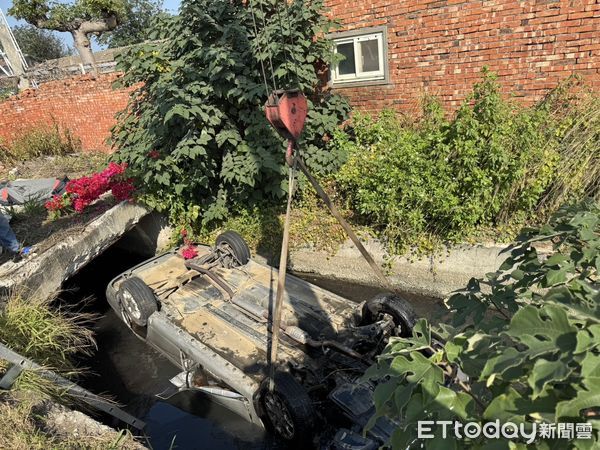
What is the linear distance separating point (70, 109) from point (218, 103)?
839 centimetres

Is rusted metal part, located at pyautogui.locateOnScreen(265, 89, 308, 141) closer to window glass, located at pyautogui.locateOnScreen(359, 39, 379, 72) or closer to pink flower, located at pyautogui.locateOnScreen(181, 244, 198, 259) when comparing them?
pink flower, located at pyautogui.locateOnScreen(181, 244, 198, 259)

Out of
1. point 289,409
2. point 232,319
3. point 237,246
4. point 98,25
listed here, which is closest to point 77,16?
point 98,25

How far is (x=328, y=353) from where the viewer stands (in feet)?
13.7

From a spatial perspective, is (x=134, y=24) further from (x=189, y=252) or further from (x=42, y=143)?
(x=189, y=252)

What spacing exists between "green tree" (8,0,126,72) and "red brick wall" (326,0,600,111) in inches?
537

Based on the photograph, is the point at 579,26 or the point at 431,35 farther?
the point at 431,35

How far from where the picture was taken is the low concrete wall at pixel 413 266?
223 inches

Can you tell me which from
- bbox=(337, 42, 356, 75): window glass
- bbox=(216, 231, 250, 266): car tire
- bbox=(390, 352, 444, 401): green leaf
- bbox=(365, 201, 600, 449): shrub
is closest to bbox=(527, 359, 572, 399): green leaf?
bbox=(365, 201, 600, 449): shrub

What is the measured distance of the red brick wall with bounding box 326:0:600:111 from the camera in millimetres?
5652

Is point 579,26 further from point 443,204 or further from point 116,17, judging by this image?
point 116,17

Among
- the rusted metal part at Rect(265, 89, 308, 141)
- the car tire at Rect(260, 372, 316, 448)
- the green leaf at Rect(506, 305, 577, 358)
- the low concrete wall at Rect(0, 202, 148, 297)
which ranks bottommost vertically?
the car tire at Rect(260, 372, 316, 448)

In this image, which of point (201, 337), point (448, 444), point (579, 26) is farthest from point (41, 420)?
point (579, 26)

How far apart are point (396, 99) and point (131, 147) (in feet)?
15.6

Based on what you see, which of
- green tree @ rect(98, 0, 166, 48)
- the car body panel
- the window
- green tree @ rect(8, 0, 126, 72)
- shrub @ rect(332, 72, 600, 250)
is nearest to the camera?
the car body panel
